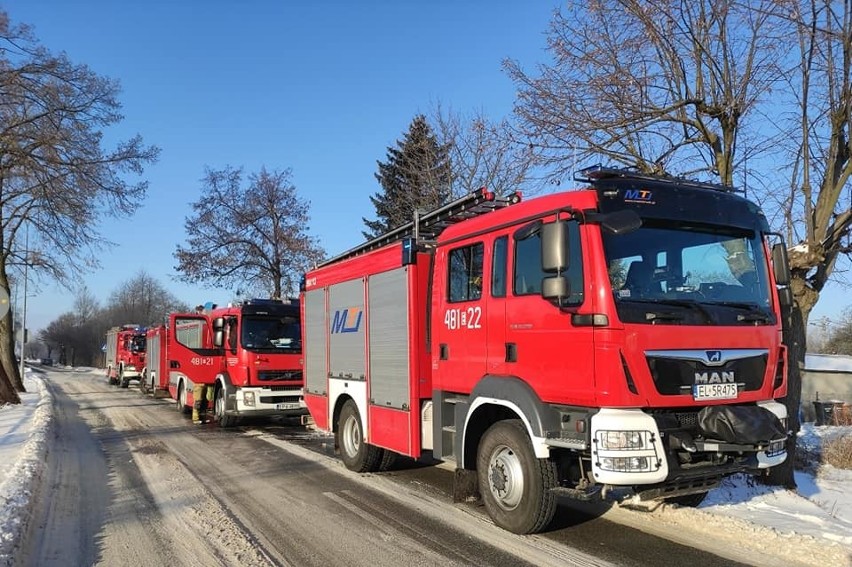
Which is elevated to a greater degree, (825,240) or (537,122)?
(537,122)

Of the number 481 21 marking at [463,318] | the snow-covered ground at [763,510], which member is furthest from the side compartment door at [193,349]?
the number 481 21 marking at [463,318]

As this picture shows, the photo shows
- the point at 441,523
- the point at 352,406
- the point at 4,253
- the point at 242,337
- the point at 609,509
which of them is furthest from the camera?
the point at 4,253

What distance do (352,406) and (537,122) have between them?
512cm

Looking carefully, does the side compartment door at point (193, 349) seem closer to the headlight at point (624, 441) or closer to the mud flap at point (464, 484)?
the mud flap at point (464, 484)

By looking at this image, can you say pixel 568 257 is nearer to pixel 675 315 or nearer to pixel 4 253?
pixel 675 315

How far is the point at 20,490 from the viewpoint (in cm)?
737

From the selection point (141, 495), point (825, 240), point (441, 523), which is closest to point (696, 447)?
point (441, 523)

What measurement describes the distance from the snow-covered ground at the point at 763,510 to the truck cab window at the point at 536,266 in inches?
102

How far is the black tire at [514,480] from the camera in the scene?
555cm

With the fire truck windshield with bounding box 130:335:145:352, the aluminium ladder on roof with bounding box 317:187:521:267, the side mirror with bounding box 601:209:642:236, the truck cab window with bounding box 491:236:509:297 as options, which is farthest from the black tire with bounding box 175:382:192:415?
the fire truck windshield with bounding box 130:335:145:352

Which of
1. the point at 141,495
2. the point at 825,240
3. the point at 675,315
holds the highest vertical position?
the point at 825,240

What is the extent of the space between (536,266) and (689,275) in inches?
50.3

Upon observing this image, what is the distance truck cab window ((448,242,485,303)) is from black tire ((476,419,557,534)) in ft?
4.58

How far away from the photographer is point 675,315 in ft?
16.8
